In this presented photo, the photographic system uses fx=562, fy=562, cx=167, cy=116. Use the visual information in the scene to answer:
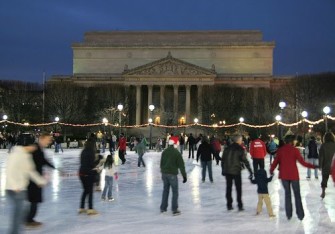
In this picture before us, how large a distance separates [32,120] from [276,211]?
194 feet

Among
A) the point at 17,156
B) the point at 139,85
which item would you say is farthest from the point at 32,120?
the point at 17,156

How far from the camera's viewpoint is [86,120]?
71.1 meters

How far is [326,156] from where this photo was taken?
536 inches

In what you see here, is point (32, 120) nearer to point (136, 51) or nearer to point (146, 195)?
point (136, 51)

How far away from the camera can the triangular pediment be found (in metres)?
85.7

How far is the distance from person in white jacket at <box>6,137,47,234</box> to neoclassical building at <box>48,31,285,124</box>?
7524cm

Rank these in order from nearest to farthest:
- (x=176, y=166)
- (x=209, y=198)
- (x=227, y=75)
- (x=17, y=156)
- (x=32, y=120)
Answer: (x=17, y=156) → (x=176, y=166) → (x=209, y=198) → (x=32, y=120) → (x=227, y=75)

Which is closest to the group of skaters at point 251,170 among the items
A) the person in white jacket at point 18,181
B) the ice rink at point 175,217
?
the ice rink at point 175,217

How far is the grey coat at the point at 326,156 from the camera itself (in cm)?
1341

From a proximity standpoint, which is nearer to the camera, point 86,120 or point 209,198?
point 209,198

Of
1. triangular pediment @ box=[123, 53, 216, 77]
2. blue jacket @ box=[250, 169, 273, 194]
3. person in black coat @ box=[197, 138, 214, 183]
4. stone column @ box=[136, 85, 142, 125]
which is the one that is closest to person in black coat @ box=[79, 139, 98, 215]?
blue jacket @ box=[250, 169, 273, 194]

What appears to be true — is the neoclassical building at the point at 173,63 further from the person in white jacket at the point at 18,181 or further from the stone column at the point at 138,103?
the person in white jacket at the point at 18,181

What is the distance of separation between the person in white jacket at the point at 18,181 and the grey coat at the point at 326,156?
762 centimetres

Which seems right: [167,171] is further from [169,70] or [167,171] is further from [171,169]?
[169,70]
